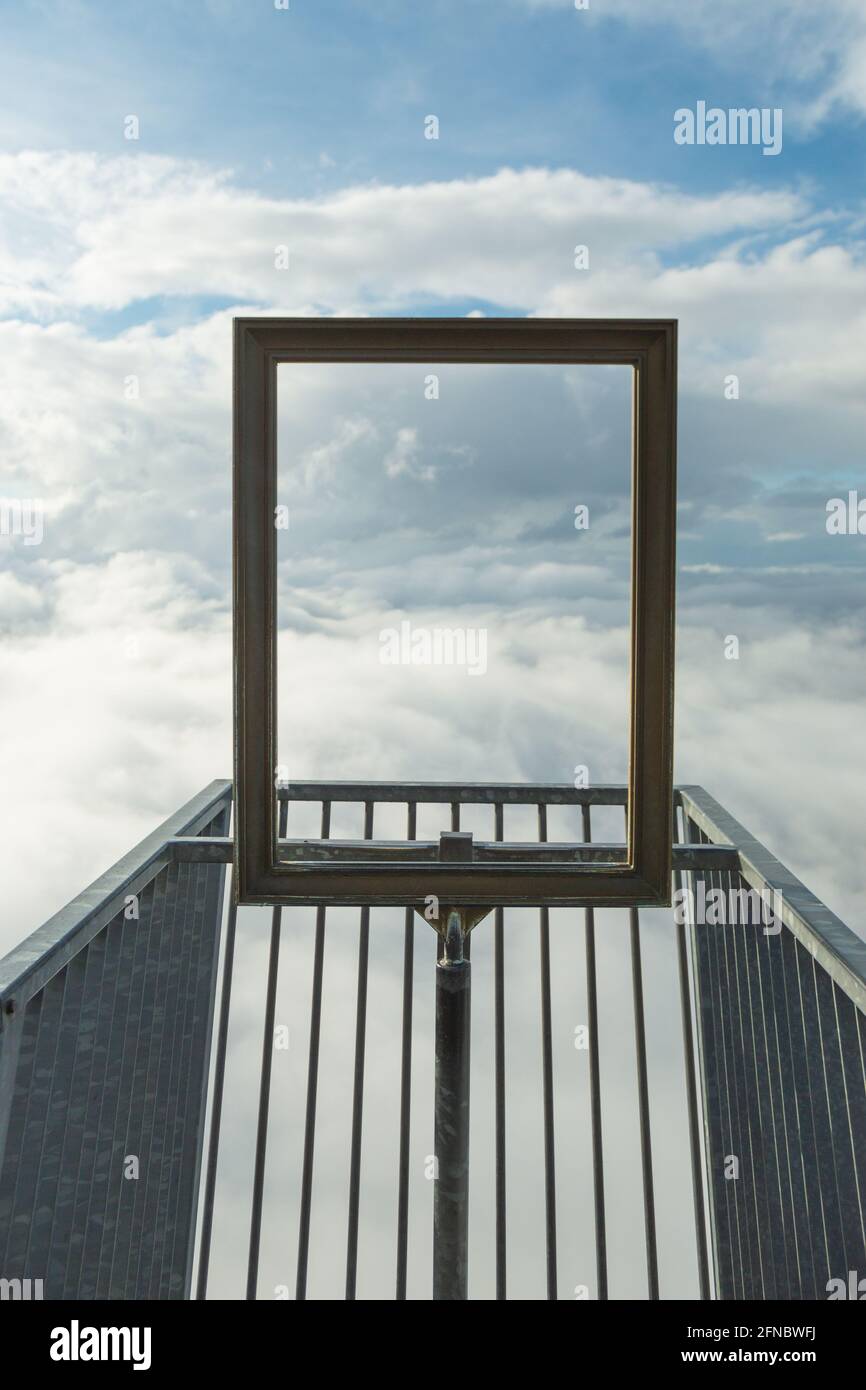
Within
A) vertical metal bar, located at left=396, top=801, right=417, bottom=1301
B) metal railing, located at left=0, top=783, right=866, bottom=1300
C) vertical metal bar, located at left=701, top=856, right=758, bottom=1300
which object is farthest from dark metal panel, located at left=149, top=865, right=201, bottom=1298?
vertical metal bar, located at left=701, top=856, right=758, bottom=1300

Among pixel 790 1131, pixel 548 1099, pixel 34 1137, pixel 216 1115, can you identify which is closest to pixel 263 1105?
pixel 216 1115

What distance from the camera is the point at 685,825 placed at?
8.50 ft

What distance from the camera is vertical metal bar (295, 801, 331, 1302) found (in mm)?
2211

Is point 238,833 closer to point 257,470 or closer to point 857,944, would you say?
point 257,470

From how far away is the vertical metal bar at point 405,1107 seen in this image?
2.21 metres

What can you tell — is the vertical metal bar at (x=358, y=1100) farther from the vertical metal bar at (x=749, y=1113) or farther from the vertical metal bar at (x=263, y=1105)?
the vertical metal bar at (x=749, y=1113)

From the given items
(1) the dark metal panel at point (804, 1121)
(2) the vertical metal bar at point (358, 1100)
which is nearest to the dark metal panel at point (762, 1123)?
(1) the dark metal panel at point (804, 1121)

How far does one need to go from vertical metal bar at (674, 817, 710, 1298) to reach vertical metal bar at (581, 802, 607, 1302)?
0.70 feet

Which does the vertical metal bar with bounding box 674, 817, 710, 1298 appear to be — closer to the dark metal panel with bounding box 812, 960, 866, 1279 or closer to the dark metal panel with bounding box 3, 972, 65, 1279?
the dark metal panel with bounding box 812, 960, 866, 1279

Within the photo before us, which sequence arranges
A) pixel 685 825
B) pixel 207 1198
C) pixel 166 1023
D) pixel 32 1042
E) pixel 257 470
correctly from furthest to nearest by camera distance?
pixel 685 825
pixel 207 1198
pixel 166 1023
pixel 257 470
pixel 32 1042

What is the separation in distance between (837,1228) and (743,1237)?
21.7 inches

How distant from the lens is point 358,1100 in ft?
7.62

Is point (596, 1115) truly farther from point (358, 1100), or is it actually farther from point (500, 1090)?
point (358, 1100)
